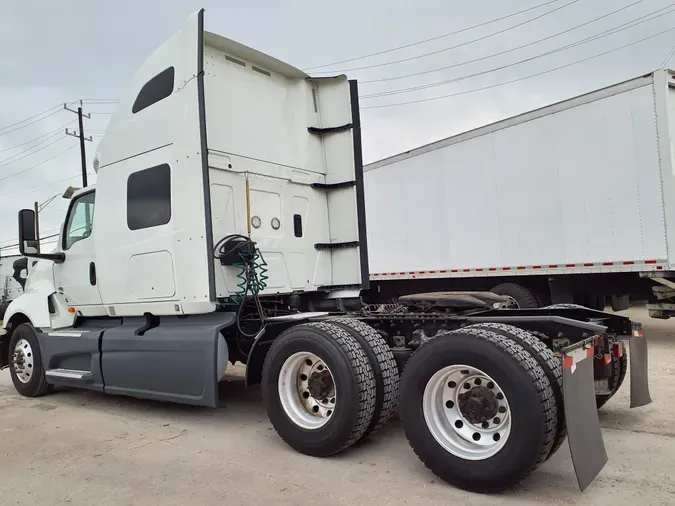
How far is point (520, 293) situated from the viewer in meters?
9.91

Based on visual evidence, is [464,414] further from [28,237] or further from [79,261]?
[28,237]

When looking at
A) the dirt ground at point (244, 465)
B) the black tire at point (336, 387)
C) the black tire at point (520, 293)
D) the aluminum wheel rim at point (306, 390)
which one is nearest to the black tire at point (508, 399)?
the dirt ground at point (244, 465)

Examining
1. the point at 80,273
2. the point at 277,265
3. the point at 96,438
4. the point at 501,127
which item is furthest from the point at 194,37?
the point at 501,127

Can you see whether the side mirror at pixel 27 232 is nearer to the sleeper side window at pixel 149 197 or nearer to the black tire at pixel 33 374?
the black tire at pixel 33 374

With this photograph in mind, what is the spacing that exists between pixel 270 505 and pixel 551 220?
750 centimetres

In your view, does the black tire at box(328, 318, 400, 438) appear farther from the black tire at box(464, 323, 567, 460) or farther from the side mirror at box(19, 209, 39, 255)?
the side mirror at box(19, 209, 39, 255)

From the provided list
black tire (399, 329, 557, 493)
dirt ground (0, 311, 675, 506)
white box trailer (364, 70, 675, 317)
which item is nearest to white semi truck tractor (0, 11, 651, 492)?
black tire (399, 329, 557, 493)

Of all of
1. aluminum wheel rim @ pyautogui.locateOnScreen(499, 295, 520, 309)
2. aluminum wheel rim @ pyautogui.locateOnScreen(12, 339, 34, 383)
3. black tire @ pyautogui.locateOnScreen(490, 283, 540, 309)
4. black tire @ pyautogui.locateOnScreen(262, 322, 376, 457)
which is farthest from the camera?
black tire @ pyautogui.locateOnScreen(490, 283, 540, 309)

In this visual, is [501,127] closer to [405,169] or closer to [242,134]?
[405,169]

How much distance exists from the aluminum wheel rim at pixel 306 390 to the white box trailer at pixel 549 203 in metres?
6.23

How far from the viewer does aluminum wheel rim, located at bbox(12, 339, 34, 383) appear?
6.68m

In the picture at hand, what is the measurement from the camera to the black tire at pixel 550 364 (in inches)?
124

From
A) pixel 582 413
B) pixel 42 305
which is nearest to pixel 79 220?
pixel 42 305

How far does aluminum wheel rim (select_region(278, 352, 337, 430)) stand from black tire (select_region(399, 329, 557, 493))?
29.1 inches
